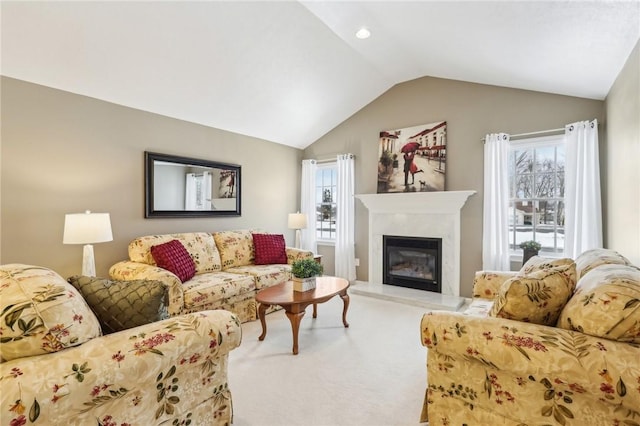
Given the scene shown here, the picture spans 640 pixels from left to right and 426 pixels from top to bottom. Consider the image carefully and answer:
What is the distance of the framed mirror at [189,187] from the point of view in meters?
3.79

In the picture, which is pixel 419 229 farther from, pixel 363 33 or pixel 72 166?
pixel 72 166

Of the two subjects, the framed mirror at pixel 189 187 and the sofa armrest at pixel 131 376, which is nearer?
the sofa armrest at pixel 131 376

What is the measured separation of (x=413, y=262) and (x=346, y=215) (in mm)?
1304

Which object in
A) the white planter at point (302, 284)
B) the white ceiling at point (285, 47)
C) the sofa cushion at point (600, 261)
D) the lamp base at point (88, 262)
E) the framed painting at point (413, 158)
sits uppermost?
the white ceiling at point (285, 47)

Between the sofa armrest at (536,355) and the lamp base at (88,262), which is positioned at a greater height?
the lamp base at (88,262)

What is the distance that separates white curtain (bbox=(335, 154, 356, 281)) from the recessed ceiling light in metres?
1.99

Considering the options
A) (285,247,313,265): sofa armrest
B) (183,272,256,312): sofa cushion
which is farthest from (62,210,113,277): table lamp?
(285,247,313,265): sofa armrest

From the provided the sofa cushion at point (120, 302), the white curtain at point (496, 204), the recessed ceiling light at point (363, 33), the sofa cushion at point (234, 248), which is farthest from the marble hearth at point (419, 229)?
the sofa cushion at point (120, 302)

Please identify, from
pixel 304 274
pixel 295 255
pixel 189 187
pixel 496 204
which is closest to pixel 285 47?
pixel 189 187

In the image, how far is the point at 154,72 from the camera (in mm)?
3201

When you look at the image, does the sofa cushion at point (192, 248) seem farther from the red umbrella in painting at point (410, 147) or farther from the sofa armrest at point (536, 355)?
the red umbrella in painting at point (410, 147)

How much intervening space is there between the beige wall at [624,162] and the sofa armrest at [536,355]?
1.51 metres

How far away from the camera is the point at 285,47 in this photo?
3.46 m

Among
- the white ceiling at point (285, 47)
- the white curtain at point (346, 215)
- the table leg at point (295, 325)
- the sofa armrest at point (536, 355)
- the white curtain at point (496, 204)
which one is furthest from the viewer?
the white curtain at point (346, 215)
